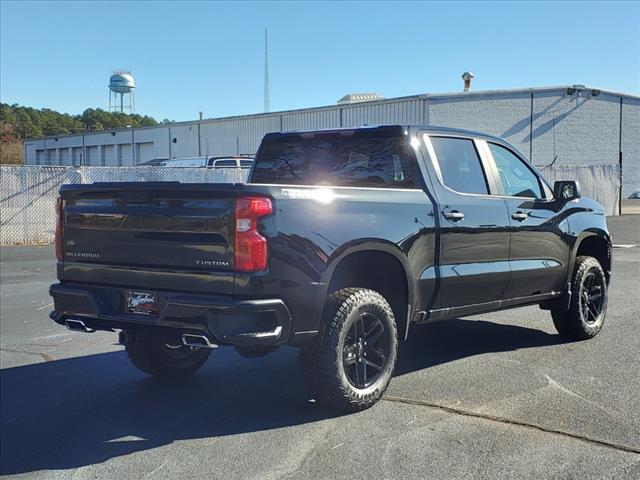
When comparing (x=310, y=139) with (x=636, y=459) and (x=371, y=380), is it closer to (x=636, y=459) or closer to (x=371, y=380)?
(x=371, y=380)

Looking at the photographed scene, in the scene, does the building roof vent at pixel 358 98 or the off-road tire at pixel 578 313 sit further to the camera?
the building roof vent at pixel 358 98

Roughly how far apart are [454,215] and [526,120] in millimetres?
30907

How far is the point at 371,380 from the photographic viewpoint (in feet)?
15.4

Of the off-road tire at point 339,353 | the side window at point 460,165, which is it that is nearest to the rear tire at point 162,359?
the off-road tire at point 339,353

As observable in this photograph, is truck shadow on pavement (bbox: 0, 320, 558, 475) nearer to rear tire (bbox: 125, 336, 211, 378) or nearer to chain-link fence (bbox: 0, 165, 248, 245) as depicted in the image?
rear tire (bbox: 125, 336, 211, 378)

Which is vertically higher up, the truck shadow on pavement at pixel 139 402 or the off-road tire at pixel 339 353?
the off-road tire at pixel 339 353

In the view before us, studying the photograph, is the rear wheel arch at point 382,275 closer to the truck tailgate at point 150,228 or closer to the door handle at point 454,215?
the door handle at point 454,215

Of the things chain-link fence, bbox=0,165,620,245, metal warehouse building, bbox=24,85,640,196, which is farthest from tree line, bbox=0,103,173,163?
chain-link fence, bbox=0,165,620,245

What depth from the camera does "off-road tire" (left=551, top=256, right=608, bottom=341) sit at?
654 centimetres

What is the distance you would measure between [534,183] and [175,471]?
14.1ft

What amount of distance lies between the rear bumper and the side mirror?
3.51 m

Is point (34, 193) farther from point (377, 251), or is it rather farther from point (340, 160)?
point (377, 251)

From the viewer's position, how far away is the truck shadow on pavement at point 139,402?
13.8 ft

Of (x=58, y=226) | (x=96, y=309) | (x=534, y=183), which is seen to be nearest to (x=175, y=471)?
(x=96, y=309)
